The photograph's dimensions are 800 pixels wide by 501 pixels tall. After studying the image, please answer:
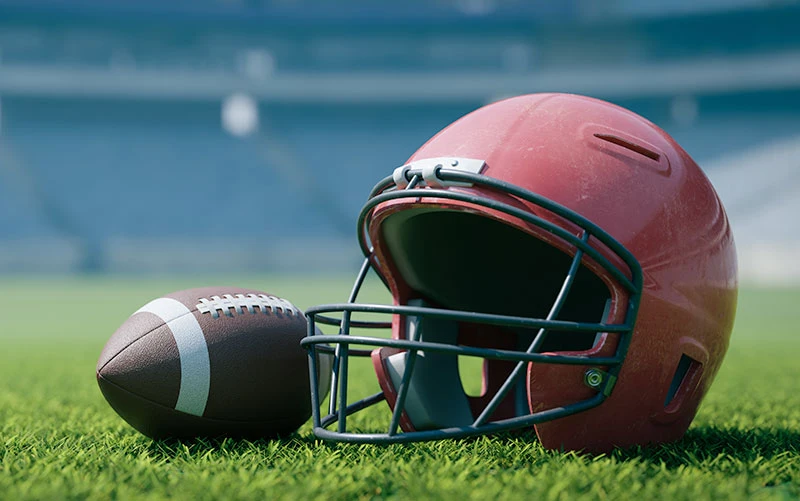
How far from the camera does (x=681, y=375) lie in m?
1.98

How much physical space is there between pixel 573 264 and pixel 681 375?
53 centimetres

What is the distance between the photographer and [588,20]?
26.3 m

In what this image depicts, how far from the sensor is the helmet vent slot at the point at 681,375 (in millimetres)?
1951

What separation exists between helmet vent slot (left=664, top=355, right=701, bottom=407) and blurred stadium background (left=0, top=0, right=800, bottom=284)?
19575 millimetres

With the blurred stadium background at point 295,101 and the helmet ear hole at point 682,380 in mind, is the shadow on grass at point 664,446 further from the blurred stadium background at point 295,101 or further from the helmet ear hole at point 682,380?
the blurred stadium background at point 295,101

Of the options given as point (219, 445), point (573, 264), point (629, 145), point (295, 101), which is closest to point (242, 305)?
point (219, 445)

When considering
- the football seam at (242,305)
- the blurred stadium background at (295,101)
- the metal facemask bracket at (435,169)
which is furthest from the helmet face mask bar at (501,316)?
the blurred stadium background at (295,101)

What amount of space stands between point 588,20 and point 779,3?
571 cm

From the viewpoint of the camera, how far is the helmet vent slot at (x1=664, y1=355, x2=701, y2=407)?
195 cm

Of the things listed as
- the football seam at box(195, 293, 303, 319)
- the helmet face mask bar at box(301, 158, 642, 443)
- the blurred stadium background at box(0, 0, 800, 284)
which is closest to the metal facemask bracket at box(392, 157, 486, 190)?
the helmet face mask bar at box(301, 158, 642, 443)

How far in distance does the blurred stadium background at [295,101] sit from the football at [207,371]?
19351 millimetres

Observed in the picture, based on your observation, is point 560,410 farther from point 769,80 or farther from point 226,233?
point 769,80

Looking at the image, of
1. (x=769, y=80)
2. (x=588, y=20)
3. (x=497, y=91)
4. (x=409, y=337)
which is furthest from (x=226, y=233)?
(x=409, y=337)

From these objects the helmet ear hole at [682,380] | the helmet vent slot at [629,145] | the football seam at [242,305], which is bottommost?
the helmet ear hole at [682,380]
